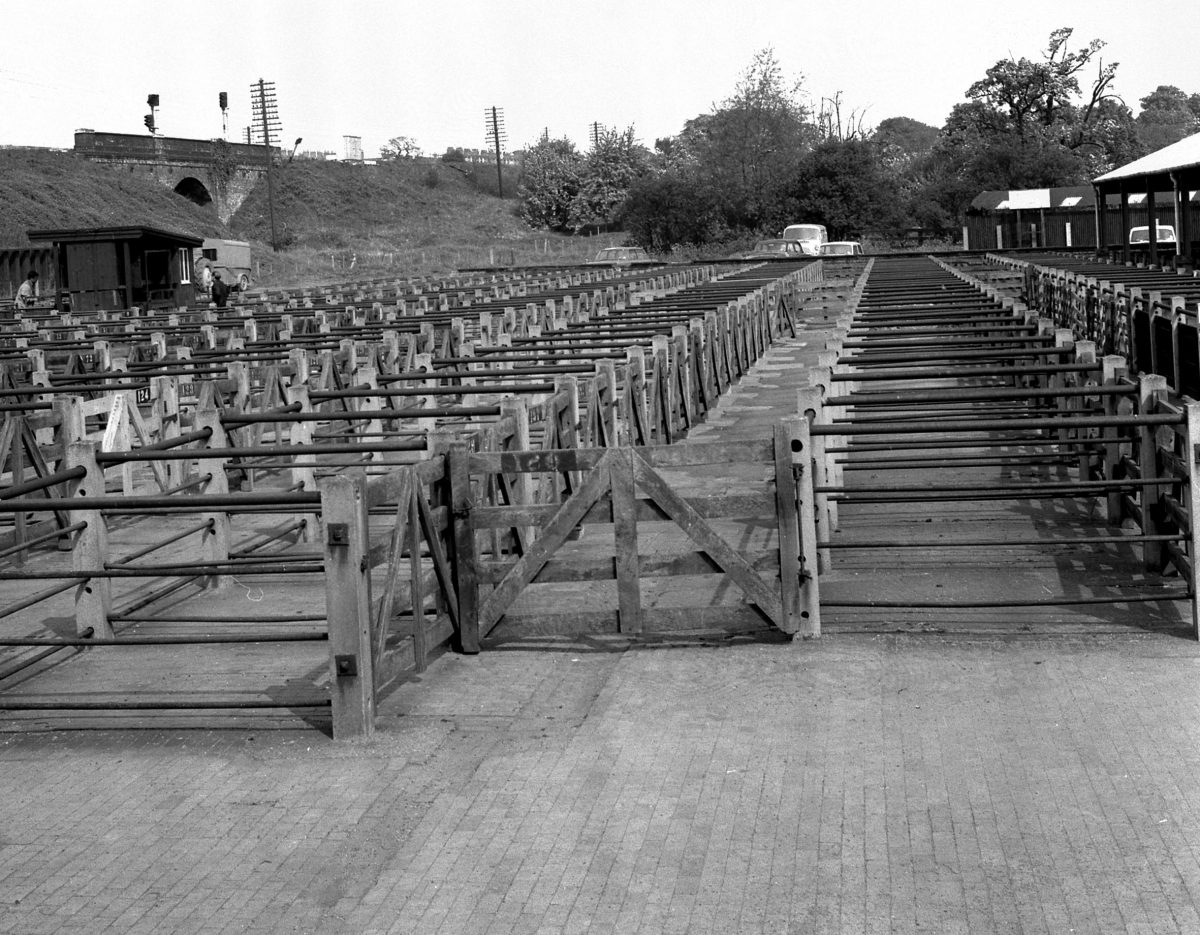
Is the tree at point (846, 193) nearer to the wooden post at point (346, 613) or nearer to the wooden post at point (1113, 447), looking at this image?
the wooden post at point (1113, 447)

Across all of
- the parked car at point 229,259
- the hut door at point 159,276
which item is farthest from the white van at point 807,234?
the hut door at point 159,276

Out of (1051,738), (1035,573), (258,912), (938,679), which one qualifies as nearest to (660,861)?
(258,912)

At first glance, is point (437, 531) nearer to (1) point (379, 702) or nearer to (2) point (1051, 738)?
(1) point (379, 702)

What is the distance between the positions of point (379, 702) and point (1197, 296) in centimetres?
1477

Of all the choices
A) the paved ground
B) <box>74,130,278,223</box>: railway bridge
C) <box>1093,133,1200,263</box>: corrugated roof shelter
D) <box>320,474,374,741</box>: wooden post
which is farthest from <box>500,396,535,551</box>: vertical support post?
<box>74,130,278,223</box>: railway bridge

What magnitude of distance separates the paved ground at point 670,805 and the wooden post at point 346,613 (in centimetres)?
16

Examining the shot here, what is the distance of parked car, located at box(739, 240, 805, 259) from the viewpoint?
211 ft

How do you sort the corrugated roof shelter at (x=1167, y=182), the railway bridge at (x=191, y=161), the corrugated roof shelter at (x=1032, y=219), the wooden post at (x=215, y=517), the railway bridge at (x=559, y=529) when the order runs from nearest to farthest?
the railway bridge at (x=559, y=529)
the wooden post at (x=215, y=517)
the corrugated roof shelter at (x=1167, y=182)
the corrugated roof shelter at (x=1032, y=219)
the railway bridge at (x=191, y=161)

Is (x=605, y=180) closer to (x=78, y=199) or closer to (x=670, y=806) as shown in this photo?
(x=78, y=199)

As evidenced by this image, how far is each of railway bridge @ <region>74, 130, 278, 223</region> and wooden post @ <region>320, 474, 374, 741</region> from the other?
333ft

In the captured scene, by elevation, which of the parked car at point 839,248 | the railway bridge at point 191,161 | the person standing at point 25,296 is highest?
the railway bridge at point 191,161

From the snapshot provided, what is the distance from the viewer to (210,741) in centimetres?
701

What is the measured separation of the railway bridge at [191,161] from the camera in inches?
4050

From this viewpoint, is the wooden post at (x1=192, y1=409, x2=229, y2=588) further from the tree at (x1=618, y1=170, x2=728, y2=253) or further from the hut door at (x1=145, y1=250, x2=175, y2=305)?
the tree at (x1=618, y1=170, x2=728, y2=253)
